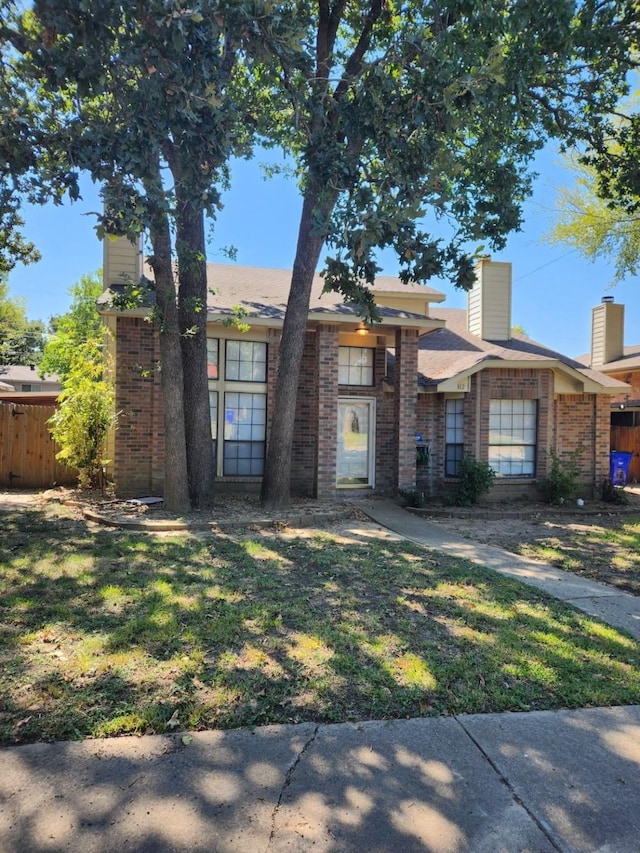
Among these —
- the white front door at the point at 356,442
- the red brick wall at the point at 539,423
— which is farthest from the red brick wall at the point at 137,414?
the red brick wall at the point at 539,423

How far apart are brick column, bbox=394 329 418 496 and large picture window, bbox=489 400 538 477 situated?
1911mm

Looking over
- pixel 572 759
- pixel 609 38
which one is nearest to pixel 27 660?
pixel 572 759

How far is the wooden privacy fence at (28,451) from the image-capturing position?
12.8 metres

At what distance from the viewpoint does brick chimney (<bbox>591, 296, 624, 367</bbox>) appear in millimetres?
20203

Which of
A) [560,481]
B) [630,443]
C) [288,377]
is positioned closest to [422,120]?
[288,377]

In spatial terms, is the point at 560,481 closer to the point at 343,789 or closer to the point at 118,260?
the point at 118,260

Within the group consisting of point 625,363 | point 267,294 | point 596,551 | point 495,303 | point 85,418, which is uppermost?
point 495,303

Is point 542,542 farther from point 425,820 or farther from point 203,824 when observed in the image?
point 203,824

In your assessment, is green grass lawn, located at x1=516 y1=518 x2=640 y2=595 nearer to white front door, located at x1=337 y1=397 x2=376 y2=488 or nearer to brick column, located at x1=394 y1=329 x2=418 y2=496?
brick column, located at x1=394 y1=329 x2=418 y2=496

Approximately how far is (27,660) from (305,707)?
199 cm

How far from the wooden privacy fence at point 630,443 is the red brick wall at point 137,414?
14.8m

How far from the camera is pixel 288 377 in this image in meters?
10.1

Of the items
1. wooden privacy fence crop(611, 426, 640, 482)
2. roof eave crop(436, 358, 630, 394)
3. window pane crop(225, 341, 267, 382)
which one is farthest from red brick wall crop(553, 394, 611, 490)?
window pane crop(225, 341, 267, 382)

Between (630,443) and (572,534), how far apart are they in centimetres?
1058
